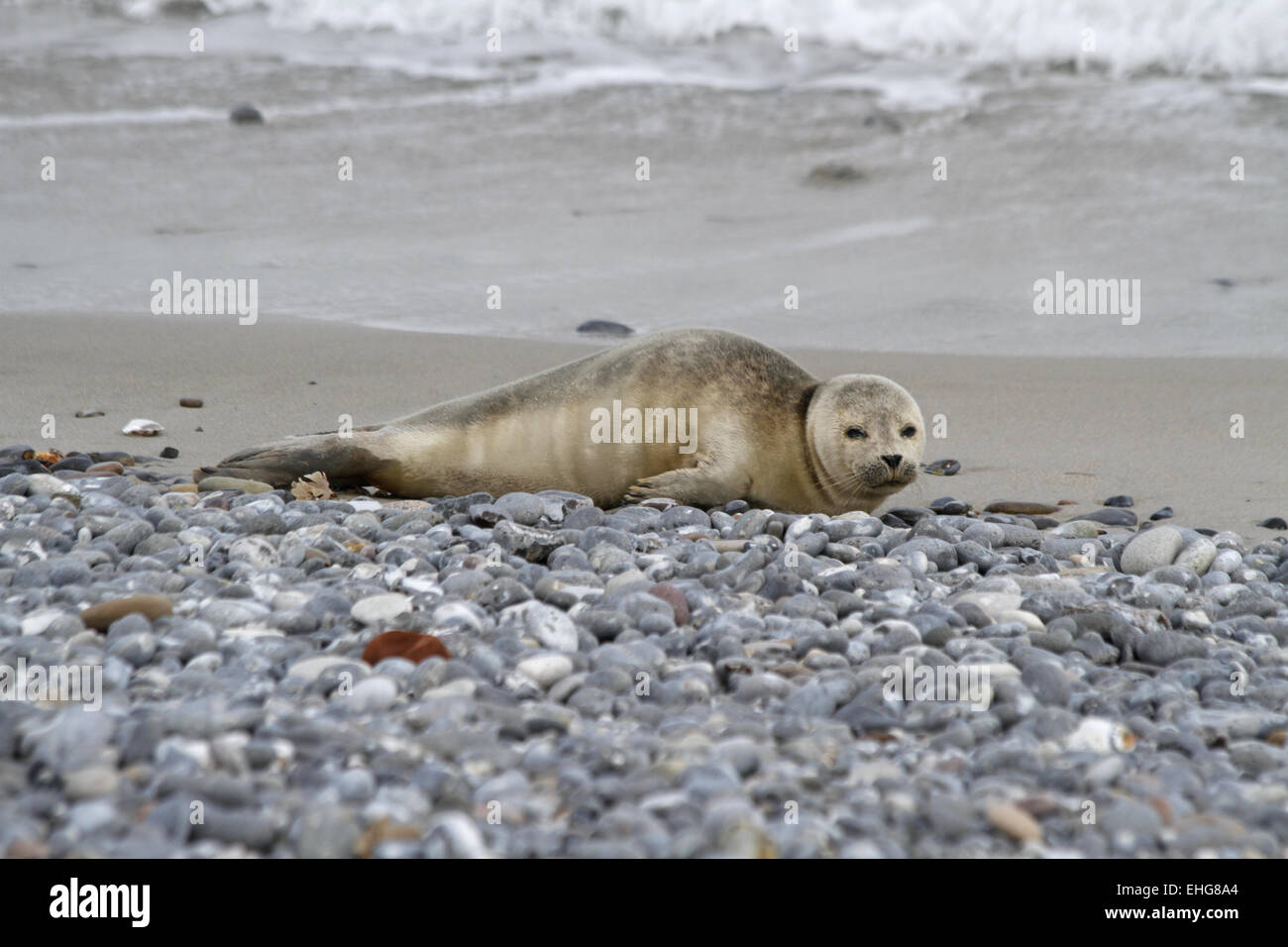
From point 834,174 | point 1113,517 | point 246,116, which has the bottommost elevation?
point 1113,517

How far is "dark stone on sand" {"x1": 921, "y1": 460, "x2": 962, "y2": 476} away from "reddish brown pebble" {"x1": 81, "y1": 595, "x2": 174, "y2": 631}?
3.09 m

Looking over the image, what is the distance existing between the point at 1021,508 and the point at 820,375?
1.76 meters

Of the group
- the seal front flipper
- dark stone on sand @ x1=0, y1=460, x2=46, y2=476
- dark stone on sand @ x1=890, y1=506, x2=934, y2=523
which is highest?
dark stone on sand @ x1=0, y1=460, x2=46, y2=476

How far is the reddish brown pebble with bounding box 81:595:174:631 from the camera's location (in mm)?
A: 2799

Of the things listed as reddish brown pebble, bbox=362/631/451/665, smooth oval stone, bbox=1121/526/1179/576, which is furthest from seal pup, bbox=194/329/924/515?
reddish brown pebble, bbox=362/631/451/665

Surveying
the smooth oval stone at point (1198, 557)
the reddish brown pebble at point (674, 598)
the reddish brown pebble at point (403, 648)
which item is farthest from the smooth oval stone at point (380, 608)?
the smooth oval stone at point (1198, 557)

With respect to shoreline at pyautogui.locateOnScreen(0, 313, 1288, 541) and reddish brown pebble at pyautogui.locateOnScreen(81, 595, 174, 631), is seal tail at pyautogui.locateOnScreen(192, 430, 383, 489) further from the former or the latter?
reddish brown pebble at pyautogui.locateOnScreen(81, 595, 174, 631)

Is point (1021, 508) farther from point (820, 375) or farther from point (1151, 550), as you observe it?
point (820, 375)

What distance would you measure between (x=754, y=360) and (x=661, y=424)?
0.43 metres

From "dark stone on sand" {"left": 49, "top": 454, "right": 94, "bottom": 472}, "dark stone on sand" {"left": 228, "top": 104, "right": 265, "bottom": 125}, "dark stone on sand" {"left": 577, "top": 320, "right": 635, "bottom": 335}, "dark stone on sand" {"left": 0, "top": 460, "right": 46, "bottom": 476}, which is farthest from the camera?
"dark stone on sand" {"left": 228, "top": 104, "right": 265, "bottom": 125}

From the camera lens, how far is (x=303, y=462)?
439cm

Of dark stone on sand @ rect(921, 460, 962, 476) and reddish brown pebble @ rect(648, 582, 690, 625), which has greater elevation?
dark stone on sand @ rect(921, 460, 962, 476)

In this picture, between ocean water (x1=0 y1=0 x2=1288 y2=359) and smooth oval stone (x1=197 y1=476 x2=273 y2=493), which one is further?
ocean water (x1=0 y1=0 x2=1288 y2=359)

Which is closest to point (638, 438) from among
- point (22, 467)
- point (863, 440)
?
point (863, 440)
